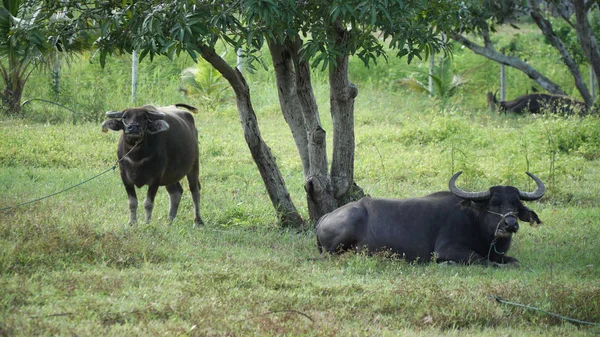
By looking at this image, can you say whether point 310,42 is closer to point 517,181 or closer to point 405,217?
point 405,217

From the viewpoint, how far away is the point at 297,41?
8.50m

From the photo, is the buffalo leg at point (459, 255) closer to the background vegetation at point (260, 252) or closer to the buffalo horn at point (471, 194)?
the background vegetation at point (260, 252)

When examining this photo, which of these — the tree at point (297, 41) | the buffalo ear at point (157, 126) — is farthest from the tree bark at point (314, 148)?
the buffalo ear at point (157, 126)

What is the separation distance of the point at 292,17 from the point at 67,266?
2.68 metres

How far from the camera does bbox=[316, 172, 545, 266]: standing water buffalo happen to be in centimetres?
739

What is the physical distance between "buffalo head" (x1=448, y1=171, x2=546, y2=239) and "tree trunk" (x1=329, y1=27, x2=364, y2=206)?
1468 mm

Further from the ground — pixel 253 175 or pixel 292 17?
pixel 292 17

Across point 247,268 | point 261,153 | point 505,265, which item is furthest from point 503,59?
point 247,268

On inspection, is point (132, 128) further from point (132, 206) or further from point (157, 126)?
point (132, 206)

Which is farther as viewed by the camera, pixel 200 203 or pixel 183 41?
pixel 200 203

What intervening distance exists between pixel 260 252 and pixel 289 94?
217 centimetres

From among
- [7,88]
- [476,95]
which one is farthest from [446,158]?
[476,95]

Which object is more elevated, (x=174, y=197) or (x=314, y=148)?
(x=314, y=148)

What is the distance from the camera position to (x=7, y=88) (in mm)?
15406
